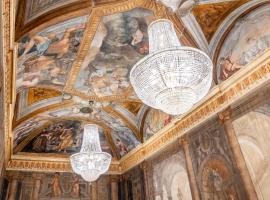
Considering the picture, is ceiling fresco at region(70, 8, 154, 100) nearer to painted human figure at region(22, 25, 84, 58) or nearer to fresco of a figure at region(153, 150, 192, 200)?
painted human figure at region(22, 25, 84, 58)

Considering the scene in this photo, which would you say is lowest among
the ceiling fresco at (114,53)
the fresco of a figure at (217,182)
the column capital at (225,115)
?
the fresco of a figure at (217,182)

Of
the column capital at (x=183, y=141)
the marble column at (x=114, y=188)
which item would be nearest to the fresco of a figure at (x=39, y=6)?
the column capital at (x=183, y=141)

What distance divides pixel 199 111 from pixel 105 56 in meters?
3.79

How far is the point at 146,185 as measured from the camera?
12.1 meters

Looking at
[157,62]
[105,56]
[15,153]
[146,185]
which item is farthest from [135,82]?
[15,153]

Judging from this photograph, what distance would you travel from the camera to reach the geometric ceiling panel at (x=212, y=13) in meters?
7.37

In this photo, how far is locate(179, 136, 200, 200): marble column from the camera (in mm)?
8776

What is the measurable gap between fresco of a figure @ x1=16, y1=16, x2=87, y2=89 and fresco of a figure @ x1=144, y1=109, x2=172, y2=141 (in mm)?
4425

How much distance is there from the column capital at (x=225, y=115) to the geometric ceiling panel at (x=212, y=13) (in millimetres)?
2418

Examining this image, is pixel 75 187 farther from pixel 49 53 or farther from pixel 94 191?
pixel 49 53

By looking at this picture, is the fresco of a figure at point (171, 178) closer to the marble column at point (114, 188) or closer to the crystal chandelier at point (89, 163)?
the crystal chandelier at point (89, 163)

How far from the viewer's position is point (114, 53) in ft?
30.0

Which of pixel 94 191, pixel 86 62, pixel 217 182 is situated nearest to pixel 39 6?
pixel 86 62

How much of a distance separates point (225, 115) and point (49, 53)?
5.81m
